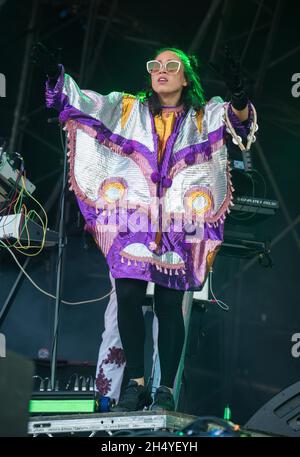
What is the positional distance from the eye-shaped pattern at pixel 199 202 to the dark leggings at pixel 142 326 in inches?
16.6

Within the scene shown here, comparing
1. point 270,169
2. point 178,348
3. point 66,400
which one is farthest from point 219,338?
point 66,400

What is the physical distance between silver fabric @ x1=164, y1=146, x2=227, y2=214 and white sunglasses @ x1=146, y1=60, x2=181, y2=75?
433mm

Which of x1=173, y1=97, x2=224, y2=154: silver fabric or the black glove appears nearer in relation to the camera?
the black glove

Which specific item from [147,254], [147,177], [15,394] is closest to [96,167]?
[147,177]

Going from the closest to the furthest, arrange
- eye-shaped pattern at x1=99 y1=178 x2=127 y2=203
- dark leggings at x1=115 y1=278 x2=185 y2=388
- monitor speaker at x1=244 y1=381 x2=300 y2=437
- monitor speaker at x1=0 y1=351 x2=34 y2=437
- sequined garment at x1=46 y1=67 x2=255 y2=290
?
monitor speaker at x1=0 y1=351 x2=34 y2=437 < monitor speaker at x1=244 y1=381 x2=300 y2=437 < dark leggings at x1=115 y1=278 x2=185 y2=388 < sequined garment at x1=46 y1=67 x2=255 y2=290 < eye-shaped pattern at x1=99 y1=178 x2=127 y2=203

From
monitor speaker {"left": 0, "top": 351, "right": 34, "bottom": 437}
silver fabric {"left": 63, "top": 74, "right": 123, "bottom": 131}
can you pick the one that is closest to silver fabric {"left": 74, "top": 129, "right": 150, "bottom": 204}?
silver fabric {"left": 63, "top": 74, "right": 123, "bottom": 131}

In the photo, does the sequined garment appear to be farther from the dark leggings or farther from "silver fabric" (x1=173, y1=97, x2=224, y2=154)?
the dark leggings

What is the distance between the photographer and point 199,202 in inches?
143

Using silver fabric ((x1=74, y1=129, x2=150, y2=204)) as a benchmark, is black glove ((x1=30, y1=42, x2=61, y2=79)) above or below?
above

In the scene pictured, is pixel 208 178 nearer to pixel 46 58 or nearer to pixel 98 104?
pixel 98 104

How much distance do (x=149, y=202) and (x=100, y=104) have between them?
21.9 inches

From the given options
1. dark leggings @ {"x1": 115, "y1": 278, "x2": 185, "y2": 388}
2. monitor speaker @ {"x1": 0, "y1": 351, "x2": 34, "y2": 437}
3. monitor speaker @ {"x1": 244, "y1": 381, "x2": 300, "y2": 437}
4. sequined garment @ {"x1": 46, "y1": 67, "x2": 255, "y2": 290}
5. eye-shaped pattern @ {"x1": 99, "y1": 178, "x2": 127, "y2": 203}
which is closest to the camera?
monitor speaker @ {"x1": 0, "y1": 351, "x2": 34, "y2": 437}

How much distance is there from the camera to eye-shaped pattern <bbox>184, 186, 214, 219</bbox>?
360 cm

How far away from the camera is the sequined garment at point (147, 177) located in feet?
11.4
